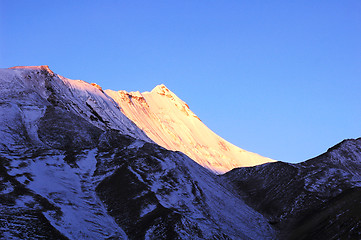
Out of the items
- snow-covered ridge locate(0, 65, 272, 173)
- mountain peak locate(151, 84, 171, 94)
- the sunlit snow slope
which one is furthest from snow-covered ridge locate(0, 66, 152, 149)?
mountain peak locate(151, 84, 171, 94)

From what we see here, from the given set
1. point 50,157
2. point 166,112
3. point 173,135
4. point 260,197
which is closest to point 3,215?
point 50,157

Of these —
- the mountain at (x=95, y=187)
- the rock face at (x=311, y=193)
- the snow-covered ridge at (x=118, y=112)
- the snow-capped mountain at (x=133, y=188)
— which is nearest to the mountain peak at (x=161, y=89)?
the snow-covered ridge at (x=118, y=112)

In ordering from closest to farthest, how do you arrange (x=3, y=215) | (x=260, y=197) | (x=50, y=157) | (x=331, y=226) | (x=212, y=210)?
(x=3, y=215)
(x=331, y=226)
(x=212, y=210)
(x=50, y=157)
(x=260, y=197)

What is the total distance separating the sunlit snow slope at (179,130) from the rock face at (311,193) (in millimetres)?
37081

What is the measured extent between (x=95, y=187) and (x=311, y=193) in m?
28.3

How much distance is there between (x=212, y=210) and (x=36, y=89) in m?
50.4

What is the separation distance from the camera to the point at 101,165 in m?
75.9

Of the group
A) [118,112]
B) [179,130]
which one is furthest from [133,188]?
[179,130]

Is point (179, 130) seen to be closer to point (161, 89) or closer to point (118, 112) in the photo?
point (118, 112)

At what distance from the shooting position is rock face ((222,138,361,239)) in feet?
200

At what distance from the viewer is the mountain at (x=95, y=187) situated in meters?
57.9

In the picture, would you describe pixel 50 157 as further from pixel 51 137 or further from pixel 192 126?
pixel 192 126

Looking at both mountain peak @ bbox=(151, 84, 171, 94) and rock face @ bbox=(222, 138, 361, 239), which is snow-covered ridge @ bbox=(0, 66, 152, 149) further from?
mountain peak @ bbox=(151, 84, 171, 94)

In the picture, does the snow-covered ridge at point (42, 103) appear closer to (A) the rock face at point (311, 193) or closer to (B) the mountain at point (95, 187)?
(B) the mountain at point (95, 187)
